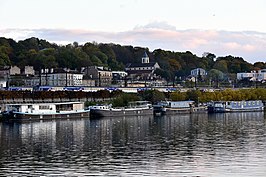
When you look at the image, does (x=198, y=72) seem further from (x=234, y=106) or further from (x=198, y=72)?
(x=234, y=106)

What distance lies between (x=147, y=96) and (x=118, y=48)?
71.3 meters

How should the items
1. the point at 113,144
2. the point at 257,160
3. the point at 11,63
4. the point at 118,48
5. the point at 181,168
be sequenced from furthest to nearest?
the point at 118,48
the point at 11,63
the point at 113,144
the point at 257,160
the point at 181,168

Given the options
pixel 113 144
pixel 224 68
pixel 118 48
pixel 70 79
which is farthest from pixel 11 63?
pixel 113 144

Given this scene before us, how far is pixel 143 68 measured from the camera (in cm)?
14162

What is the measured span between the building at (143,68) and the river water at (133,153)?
93.0 metres

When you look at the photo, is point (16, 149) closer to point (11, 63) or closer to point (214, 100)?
point (214, 100)

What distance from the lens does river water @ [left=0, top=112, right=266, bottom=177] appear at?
2241 centimetres

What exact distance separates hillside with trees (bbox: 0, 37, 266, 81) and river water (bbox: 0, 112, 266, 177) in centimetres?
7369

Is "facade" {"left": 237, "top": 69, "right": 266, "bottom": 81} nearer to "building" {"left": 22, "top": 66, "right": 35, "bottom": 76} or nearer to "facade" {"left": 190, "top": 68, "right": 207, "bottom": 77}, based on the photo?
"facade" {"left": 190, "top": 68, "right": 207, "bottom": 77}

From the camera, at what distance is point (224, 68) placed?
154 metres

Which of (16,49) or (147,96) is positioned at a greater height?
(16,49)

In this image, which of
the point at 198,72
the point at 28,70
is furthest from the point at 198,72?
the point at 28,70

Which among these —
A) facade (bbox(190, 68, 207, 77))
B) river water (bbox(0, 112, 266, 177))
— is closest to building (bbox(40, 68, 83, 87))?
facade (bbox(190, 68, 207, 77))

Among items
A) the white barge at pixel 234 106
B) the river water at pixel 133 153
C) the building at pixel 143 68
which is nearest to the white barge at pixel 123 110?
the white barge at pixel 234 106
